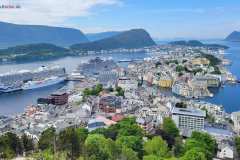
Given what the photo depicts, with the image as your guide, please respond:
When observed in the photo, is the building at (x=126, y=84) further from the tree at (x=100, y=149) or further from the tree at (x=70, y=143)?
the tree at (x=100, y=149)

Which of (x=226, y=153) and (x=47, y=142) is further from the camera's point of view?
(x=226, y=153)

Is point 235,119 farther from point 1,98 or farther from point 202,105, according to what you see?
point 1,98

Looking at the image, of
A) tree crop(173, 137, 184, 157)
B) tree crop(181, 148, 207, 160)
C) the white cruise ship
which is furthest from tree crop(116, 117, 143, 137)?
the white cruise ship

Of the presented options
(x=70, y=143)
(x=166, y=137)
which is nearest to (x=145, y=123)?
(x=166, y=137)

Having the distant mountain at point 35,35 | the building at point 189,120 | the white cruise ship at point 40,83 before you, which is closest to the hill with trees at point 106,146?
the building at point 189,120

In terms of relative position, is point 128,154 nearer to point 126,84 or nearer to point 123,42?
point 126,84
